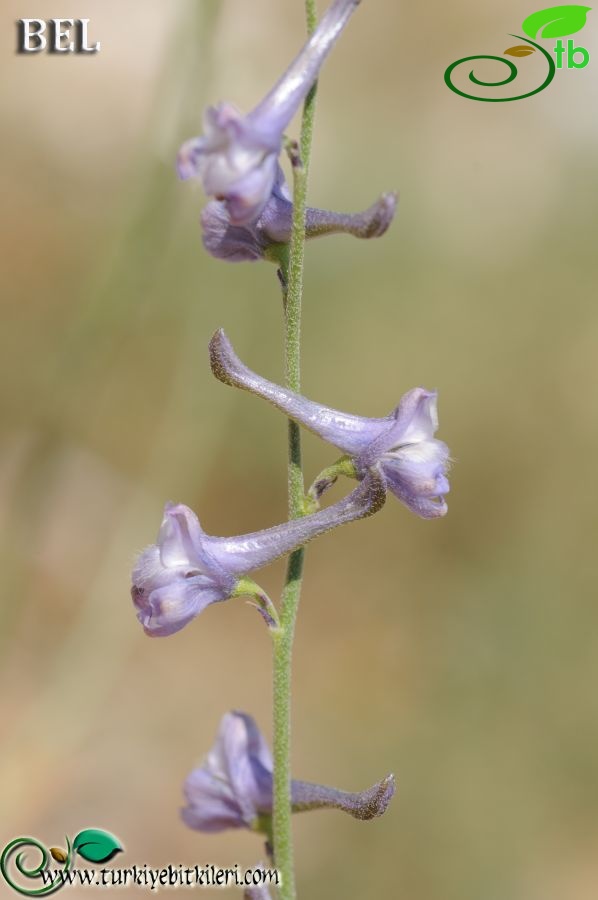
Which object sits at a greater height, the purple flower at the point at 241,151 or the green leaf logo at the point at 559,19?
the green leaf logo at the point at 559,19

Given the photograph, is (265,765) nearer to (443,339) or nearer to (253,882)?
(253,882)

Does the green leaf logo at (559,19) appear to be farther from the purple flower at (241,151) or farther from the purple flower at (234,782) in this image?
the purple flower at (234,782)

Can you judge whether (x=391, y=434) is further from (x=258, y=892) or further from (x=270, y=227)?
(x=258, y=892)

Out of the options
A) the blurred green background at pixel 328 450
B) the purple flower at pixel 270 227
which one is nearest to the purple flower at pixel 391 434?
the purple flower at pixel 270 227

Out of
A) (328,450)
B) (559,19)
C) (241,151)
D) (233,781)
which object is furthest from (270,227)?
(328,450)

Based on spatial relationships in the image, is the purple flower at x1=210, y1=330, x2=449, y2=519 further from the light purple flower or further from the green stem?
the light purple flower

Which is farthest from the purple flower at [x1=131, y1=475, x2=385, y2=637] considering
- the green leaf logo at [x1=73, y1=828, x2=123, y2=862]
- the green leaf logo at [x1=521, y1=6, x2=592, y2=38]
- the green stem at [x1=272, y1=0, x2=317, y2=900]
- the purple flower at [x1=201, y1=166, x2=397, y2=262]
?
the green leaf logo at [x1=521, y1=6, x2=592, y2=38]

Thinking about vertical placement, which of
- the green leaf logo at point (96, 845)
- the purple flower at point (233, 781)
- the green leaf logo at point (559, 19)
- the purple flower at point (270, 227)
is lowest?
the green leaf logo at point (96, 845)
